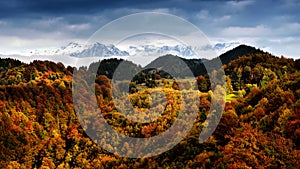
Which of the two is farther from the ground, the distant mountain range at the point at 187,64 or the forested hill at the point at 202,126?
the distant mountain range at the point at 187,64

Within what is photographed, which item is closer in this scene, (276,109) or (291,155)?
(291,155)

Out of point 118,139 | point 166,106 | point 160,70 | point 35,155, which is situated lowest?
point 35,155

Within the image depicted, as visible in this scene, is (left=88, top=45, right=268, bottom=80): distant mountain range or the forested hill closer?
the forested hill

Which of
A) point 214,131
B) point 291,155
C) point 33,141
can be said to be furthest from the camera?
point 33,141

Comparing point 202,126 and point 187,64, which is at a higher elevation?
point 187,64

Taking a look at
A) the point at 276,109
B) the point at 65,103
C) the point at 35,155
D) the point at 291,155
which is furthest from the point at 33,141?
the point at 291,155

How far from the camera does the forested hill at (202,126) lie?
63.8 metres

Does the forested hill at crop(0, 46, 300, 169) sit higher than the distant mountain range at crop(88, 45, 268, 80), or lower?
lower

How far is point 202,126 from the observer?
247 ft

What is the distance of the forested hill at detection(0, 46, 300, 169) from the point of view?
6375 centimetres

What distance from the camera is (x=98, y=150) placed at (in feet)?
295

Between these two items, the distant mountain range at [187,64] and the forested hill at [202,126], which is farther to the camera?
the distant mountain range at [187,64]

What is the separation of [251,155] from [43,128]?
95.8 m

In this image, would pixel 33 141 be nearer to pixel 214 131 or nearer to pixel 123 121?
pixel 123 121
